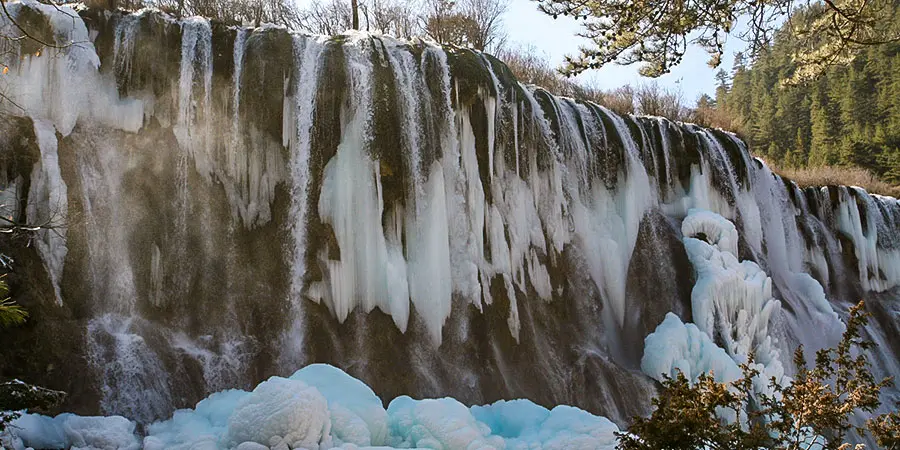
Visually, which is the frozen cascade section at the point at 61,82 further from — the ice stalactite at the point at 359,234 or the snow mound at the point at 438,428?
the snow mound at the point at 438,428

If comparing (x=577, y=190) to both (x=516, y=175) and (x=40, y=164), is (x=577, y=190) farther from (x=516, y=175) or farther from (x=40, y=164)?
(x=40, y=164)

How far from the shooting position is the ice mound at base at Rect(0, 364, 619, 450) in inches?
268

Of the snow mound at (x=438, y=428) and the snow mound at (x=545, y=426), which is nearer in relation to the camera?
the snow mound at (x=438, y=428)

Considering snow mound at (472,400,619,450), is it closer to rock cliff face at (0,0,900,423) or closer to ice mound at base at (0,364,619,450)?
ice mound at base at (0,364,619,450)

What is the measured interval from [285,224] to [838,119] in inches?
1715

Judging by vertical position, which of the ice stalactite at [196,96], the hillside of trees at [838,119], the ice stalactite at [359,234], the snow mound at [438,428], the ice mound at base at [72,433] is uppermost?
the hillside of trees at [838,119]

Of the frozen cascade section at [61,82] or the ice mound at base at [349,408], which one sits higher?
the frozen cascade section at [61,82]

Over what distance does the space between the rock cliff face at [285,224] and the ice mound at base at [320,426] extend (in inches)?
41.6

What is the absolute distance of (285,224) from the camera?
10781 millimetres

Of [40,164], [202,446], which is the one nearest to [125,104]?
[40,164]

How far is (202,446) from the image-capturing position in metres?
6.71

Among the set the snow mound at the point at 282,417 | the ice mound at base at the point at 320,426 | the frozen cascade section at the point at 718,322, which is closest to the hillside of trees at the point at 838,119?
the frozen cascade section at the point at 718,322

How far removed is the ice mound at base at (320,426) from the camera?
6.81 metres

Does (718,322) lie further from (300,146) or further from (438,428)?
(300,146)
